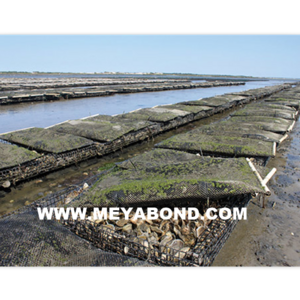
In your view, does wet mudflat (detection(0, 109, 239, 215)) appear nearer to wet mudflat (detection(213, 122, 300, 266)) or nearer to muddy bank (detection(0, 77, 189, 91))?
wet mudflat (detection(213, 122, 300, 266))

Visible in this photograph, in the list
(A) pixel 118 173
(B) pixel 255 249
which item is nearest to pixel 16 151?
(A) pixel 118 173

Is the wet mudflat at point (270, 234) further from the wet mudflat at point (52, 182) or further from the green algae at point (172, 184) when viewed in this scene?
the wet mudflat at point (52, 182)

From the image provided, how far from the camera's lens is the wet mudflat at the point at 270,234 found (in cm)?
582

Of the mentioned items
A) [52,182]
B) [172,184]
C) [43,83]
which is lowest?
[52,182]

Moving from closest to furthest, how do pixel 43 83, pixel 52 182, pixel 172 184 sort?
pixel 172 184, pixel 52 182, pixel 43 83

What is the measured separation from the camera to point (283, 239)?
657 centimetres

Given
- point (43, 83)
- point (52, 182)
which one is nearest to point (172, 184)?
point (52, 182)

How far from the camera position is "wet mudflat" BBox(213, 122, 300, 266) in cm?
582

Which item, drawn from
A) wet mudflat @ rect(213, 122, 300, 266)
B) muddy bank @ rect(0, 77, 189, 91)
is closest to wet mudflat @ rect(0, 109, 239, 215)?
wet mudflat @ rect(213, 122, 300, 266)

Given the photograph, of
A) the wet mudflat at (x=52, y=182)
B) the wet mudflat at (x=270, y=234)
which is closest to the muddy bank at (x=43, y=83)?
the wet mudflat at (x=52, y=182)

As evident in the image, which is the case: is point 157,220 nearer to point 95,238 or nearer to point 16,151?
Result: point 95,238

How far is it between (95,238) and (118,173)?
2.18 meters

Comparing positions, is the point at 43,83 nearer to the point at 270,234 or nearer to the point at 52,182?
the point at 52,182

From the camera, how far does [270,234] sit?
22.3ft
